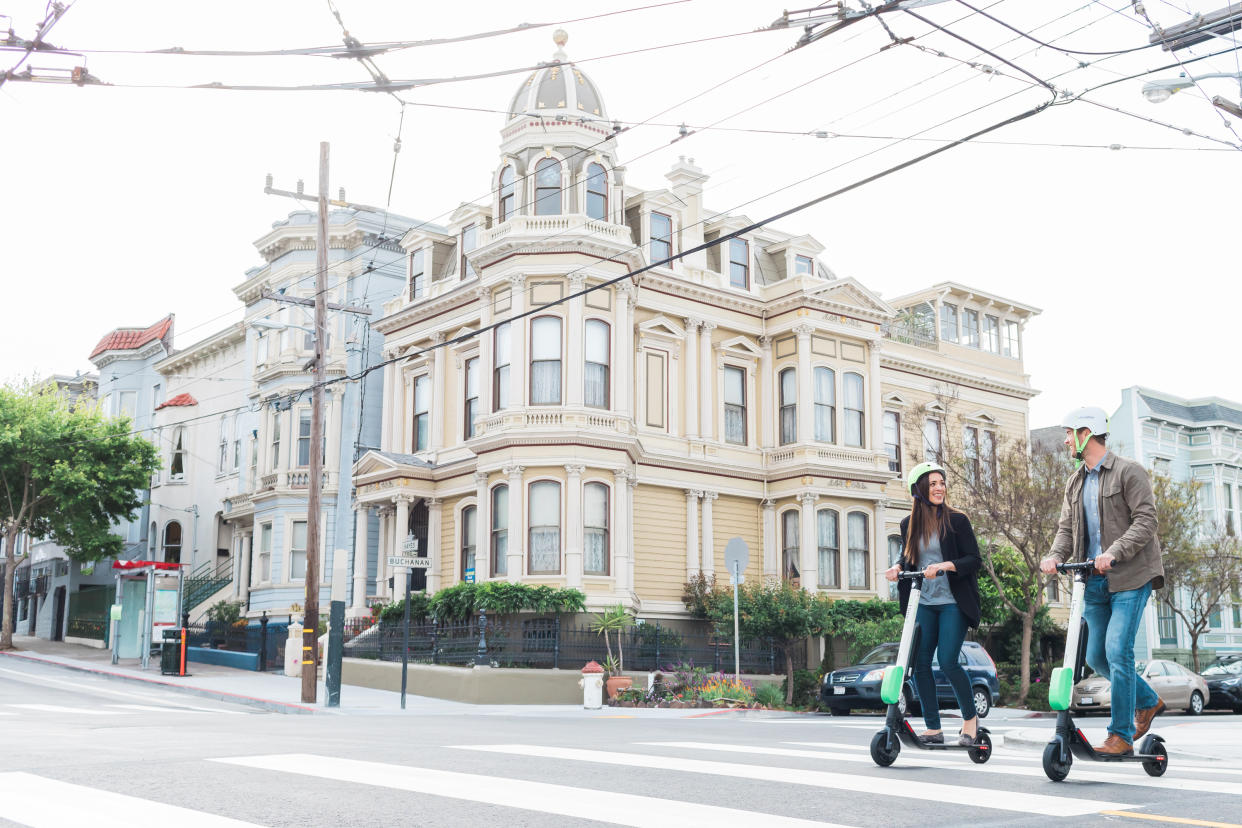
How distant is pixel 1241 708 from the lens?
92.7ft

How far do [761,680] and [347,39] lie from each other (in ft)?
59.9

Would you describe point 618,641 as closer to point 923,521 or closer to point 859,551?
point 859,551

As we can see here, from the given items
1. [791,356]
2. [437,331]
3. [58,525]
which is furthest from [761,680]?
[58,525]

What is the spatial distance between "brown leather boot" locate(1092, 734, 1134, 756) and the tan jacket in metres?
0.85

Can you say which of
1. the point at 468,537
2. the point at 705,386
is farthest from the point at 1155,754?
Result: the point at 705,386

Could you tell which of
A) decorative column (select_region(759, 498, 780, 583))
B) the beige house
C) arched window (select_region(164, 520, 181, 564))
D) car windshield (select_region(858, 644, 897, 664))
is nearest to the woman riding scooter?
car windshield (select_region(858, 644, 897, 664))

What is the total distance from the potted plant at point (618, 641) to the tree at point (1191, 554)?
1535 centimetres

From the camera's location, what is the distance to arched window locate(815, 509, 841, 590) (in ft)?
106

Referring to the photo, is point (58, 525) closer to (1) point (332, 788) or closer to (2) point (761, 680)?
(2) point (761, 680)

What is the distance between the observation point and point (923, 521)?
7848 millimetres

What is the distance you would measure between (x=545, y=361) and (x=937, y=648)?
833 inches

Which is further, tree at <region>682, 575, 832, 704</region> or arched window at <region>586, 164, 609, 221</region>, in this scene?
arched window at <region>586, 164, 609, 221</region>

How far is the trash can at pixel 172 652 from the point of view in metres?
28.3

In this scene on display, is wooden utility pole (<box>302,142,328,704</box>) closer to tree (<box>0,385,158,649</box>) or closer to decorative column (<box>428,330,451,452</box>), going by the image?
decorative column (<box>428,330,451,452</box>)
